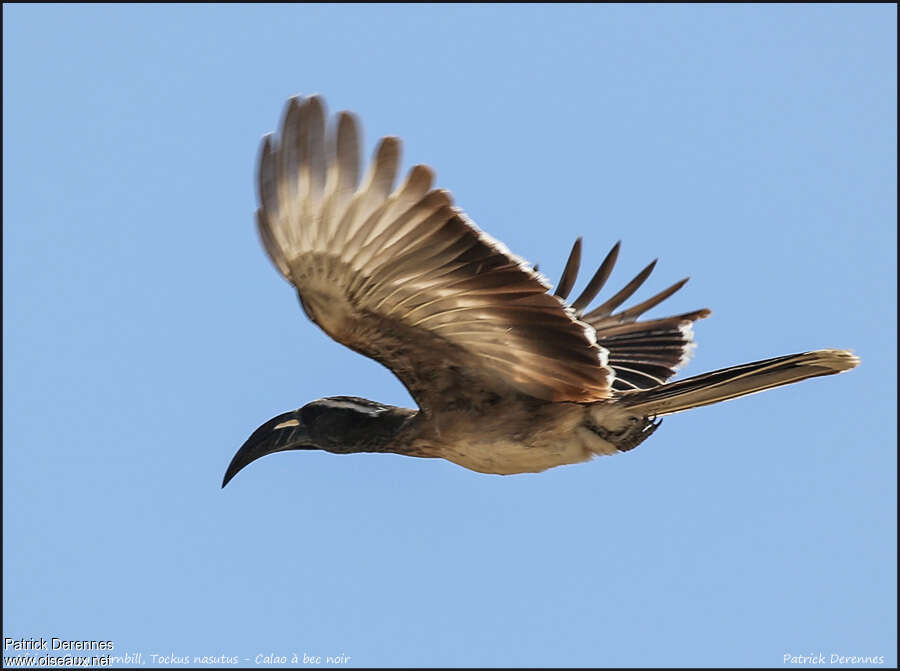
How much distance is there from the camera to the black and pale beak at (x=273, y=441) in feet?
25.8

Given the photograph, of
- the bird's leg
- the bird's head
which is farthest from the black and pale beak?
the bird's leg

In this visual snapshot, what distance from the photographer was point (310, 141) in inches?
223

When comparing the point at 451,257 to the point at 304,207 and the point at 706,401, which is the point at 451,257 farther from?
the point at 706,401

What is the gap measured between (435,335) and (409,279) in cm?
60

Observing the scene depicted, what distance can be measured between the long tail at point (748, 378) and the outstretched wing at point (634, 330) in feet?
4.73

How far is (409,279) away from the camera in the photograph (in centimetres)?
627

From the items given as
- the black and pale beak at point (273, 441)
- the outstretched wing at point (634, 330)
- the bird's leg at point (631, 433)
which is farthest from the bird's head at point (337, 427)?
the outstretched wing at point (634, 330)

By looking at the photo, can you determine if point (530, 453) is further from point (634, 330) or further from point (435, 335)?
point (634, 330)

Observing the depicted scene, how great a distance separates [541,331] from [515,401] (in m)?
0.71

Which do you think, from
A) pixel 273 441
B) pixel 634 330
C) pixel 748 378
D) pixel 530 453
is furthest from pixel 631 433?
pixel 273 441

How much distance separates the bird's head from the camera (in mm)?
7652

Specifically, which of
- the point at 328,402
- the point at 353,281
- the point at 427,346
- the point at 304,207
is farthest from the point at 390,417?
the point at 304,207

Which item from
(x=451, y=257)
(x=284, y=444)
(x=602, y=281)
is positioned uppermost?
(x=602, y=281)

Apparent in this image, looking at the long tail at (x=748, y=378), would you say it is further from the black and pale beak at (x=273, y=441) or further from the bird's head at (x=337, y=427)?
the black and pale beak at (x=273, y=441)
